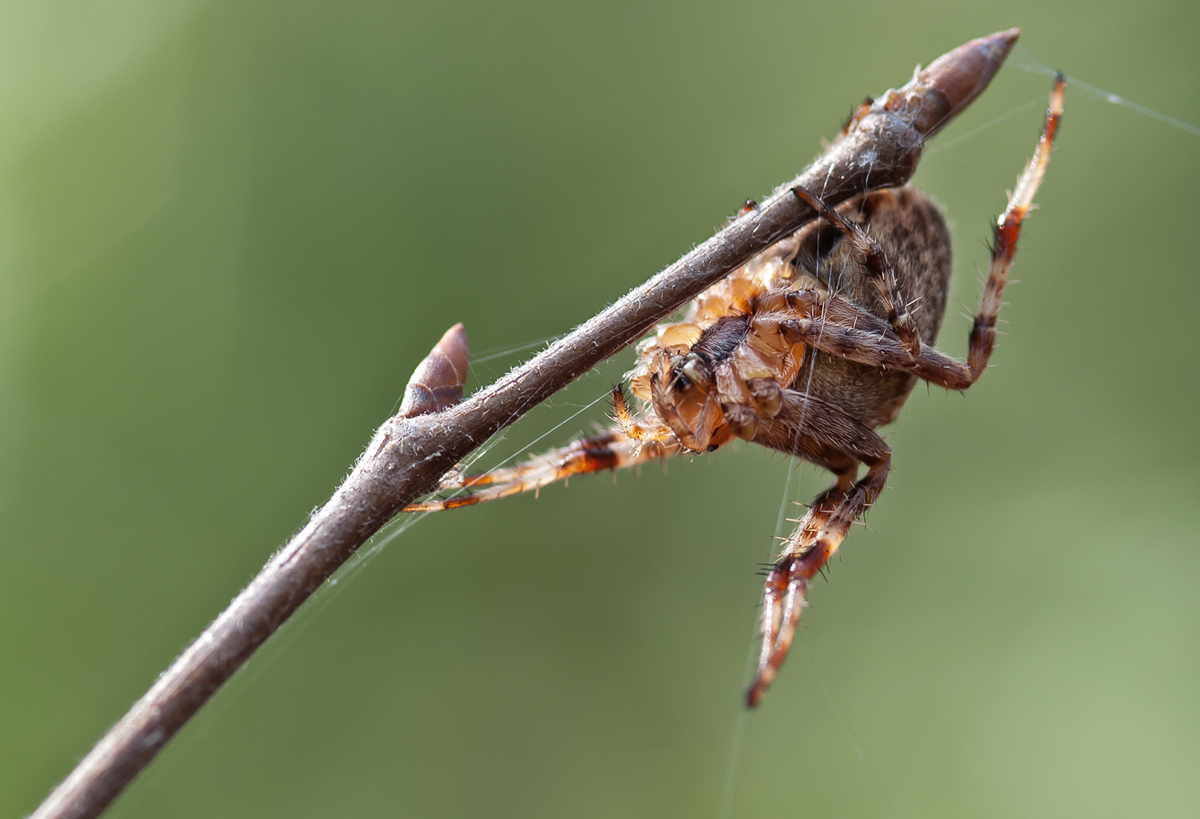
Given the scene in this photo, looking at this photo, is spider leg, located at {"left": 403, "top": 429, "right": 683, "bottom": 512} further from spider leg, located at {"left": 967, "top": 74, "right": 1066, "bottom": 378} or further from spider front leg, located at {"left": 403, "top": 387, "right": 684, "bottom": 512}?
spider leg, located at {"left": 967, "top": 74, "right": 1066, "bottom": 378}

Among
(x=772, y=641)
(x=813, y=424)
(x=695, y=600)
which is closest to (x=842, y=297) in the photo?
(x=813, y=424)

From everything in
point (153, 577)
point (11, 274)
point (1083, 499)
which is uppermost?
point (11, 274)

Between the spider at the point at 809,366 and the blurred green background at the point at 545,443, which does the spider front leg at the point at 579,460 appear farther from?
the blurred green background at the point at 545,443

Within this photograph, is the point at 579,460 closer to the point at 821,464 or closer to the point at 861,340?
the point at 821,464

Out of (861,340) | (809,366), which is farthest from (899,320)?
(809,366)

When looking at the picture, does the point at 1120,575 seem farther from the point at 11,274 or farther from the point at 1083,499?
the point at 11,274

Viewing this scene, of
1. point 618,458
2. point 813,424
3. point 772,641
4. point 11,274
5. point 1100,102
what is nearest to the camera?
point 772,641

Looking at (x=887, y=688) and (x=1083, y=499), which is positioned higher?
(x=1083, y=499)

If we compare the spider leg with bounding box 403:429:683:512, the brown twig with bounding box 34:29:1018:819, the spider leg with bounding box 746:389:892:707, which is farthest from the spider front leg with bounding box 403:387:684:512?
the brown twig with bounding box 34:29:1018:819
